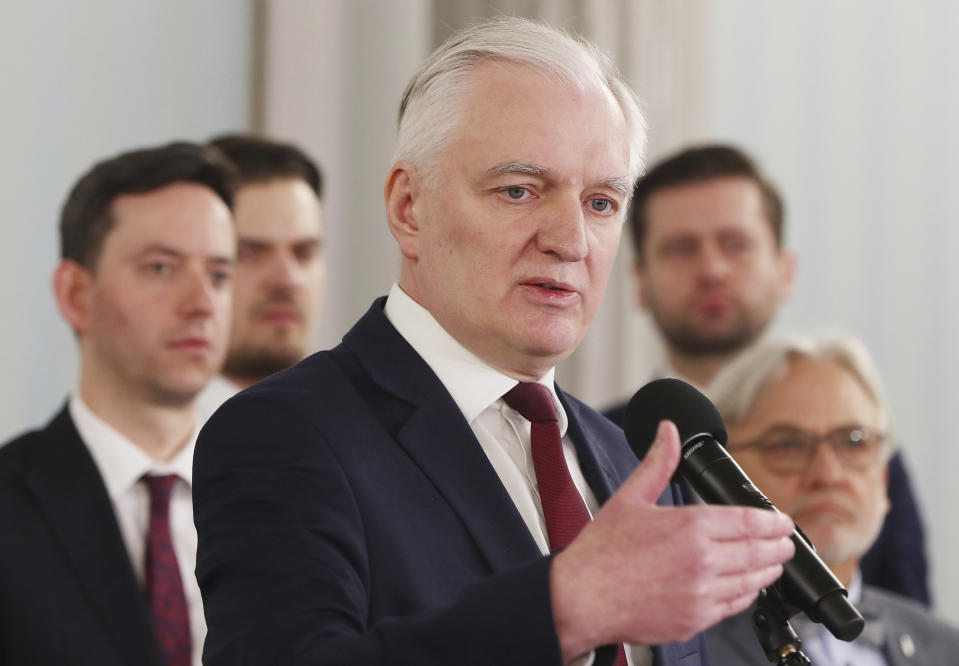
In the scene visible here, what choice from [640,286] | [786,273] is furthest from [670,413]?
[786,273]

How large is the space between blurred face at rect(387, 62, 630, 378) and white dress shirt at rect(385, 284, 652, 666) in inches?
0.9

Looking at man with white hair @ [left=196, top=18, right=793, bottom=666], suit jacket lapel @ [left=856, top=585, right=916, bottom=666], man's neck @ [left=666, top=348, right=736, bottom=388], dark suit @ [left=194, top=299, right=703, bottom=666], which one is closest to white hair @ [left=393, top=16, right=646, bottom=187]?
man with white hair @ [left=196, top=18, right=793, bottom=666]

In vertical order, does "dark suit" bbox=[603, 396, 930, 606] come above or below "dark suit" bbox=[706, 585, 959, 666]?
below

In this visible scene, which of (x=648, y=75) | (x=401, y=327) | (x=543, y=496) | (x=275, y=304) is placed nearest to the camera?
(x=543, y=496)

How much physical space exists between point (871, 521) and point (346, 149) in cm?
279

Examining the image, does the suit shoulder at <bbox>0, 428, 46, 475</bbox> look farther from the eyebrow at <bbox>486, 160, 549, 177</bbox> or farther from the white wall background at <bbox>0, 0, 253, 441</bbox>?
the eyebrow at <bbox>486, 160, 549, 177</bbox>

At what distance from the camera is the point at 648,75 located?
18.1 feet

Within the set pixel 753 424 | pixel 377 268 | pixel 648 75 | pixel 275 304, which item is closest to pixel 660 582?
pixel 753 424

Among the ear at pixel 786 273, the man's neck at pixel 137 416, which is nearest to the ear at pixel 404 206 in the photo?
the man's neck at pixel 137 416

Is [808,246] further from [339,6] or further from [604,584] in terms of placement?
[604,584]

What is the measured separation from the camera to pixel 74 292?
10.1 ft

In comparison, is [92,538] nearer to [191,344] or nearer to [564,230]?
[191,344]

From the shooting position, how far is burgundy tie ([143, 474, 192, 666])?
268 centimetres

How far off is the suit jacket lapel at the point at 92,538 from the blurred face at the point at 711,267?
1782mm
